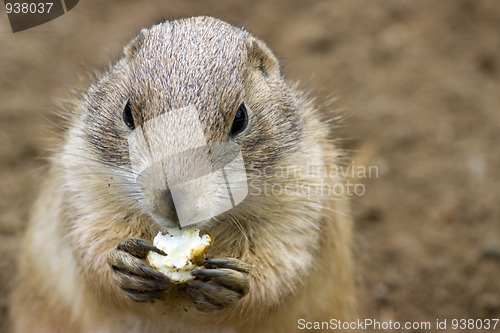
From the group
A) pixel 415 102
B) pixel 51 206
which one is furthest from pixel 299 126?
pixel 415 102

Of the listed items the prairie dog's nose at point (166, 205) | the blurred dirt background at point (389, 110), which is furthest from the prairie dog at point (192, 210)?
the blurred dirt background at point (389, 110)

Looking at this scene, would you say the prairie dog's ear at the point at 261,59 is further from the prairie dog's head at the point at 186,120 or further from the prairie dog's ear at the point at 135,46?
the prairie dog's ear at the point at 135,46

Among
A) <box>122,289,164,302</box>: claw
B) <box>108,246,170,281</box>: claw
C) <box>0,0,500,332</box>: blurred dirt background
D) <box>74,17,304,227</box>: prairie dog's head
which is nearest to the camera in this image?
<box>74,17,304,227</box>: prairie dog's head

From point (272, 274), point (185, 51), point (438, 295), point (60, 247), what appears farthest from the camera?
point (438, 295)

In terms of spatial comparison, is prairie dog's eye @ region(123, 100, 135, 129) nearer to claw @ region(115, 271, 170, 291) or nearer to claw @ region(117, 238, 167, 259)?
claw @ region(117, 238, 167, 259)

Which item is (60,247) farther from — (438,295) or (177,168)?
(438,295)

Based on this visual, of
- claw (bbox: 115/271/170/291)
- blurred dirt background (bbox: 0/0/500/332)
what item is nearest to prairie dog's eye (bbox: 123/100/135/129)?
claw (bbox: 115/271/170/291)
